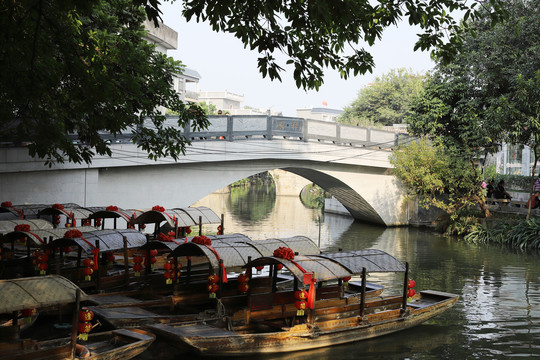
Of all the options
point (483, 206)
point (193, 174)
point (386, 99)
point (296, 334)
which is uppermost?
point (386, 99)

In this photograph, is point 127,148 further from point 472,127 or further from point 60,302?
point 472,127

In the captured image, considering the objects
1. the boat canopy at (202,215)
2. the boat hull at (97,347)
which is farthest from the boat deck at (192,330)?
the boat canopy at (202,215)

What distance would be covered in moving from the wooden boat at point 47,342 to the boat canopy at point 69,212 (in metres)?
7.47

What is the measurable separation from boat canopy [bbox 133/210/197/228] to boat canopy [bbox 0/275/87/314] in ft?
24.8

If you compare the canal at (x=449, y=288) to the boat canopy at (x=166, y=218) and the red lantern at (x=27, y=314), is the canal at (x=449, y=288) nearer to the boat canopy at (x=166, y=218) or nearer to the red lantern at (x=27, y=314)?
the red lantern at (x=27, y=314)

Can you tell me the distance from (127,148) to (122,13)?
5.72m

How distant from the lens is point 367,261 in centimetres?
1011

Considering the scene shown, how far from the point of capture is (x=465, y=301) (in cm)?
1267

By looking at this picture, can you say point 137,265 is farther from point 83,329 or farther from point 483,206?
point 483,206

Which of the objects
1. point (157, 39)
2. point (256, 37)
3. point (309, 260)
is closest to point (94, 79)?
point (256, 37)

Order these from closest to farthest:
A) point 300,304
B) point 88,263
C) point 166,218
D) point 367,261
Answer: point 300,304, point 367,261, point 88,263, point 166,218

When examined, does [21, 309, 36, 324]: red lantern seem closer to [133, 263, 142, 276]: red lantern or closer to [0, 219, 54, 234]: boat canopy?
[133, 263, 142, 276]: red lantern

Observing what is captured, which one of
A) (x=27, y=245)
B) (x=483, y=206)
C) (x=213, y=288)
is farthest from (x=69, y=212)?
(x=483, y=206)

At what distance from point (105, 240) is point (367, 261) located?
17.2 feet
